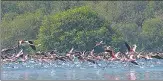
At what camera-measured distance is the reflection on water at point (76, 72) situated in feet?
144

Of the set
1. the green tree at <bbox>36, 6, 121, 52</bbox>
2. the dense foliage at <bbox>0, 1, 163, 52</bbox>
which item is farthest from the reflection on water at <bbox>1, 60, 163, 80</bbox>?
the dense foliage at <bbox>0, 1, 163, 52</bbox>

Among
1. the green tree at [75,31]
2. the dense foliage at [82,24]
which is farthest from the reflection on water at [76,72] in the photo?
the dense foliage at [82,24]

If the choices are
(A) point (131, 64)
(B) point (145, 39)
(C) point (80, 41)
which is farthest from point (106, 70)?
(B) point (145, 39)

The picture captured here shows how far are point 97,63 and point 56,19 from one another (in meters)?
26.3

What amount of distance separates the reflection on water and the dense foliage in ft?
68.2

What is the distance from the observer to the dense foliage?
8156 cm

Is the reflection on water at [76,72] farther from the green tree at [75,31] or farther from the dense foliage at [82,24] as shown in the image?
the dense foliage at [82,24]

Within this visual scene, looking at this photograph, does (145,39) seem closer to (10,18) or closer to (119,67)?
(10,18)

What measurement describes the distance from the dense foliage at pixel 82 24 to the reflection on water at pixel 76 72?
20.8m

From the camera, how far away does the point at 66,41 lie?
81.1 m

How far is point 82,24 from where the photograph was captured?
82500 mm

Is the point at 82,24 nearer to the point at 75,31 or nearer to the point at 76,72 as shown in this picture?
the point at 75,31

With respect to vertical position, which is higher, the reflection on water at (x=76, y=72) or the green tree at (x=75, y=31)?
the green tree at (x=75, y=31)

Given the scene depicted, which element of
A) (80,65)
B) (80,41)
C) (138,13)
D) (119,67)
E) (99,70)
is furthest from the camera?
(138,13)
